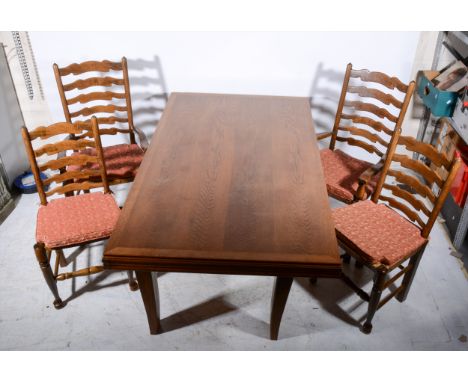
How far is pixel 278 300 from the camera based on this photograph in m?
2.10

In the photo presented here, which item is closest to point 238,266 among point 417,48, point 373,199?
point 373,199

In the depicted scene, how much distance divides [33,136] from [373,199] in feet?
6.57

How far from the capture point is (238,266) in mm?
1731

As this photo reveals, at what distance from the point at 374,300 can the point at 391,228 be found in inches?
16.1

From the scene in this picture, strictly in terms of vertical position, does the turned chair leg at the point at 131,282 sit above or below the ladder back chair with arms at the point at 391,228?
below

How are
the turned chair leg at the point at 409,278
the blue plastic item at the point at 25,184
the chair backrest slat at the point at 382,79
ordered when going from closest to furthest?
the turned chair leg at the point at 409,278 < the chair backrest slat at the point at 382,79 < the blue plastic item at the point at 25,184

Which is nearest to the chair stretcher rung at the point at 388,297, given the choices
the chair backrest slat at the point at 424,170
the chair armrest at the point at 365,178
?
the chair armrest at the point at 365,178

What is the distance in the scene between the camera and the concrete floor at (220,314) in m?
2.33

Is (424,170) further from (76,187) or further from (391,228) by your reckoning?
(76,187)

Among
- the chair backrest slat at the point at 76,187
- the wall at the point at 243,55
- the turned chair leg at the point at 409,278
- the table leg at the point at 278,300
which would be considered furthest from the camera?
the wall at the point at 243,55

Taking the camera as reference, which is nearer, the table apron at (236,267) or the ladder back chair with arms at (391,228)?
the table apron at (236,267)

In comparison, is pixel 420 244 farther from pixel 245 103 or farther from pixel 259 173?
pixel 245 103

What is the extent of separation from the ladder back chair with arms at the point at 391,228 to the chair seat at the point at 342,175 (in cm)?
16

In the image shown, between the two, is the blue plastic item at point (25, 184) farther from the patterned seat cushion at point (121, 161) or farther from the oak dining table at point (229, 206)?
the oak dining table at point (229, 206)
